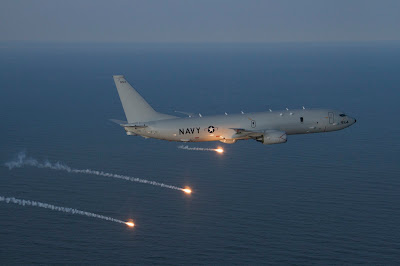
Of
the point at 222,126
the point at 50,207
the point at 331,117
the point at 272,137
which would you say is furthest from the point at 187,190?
the point at 331,117

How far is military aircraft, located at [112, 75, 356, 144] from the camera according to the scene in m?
146

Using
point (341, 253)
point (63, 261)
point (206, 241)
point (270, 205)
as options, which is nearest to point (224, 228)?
point (206, 241)

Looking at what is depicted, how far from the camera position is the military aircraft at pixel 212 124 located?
14612 centimetres

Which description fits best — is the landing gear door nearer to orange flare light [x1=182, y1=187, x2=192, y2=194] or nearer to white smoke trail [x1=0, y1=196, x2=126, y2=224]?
orange flare light [x1=182, y1=187, x2=192, y2=194]

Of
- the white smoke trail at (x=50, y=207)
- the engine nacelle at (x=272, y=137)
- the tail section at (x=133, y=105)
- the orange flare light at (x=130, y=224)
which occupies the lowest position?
the orange flare light at (x=130, y=224)

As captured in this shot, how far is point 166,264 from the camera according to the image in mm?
147125

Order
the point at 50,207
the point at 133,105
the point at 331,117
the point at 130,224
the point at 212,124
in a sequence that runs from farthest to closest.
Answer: the point at 50,207 < the point at 130,224 < the point at 331,117 < the point at 133,105 < the point at 212,124

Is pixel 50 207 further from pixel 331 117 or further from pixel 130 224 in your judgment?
pixel 331 117

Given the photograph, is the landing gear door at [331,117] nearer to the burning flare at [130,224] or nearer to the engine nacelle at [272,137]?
the engine nacelle at [272,137]

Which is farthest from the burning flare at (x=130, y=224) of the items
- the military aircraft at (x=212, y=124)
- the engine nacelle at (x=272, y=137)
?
the engine nacelle at (x=272, y=137)

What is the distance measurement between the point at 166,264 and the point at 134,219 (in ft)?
82.9

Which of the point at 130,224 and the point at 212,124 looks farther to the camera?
the point at 130,224

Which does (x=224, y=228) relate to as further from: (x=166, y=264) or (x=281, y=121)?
(x=281, y=121)

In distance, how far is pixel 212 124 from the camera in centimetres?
14625
